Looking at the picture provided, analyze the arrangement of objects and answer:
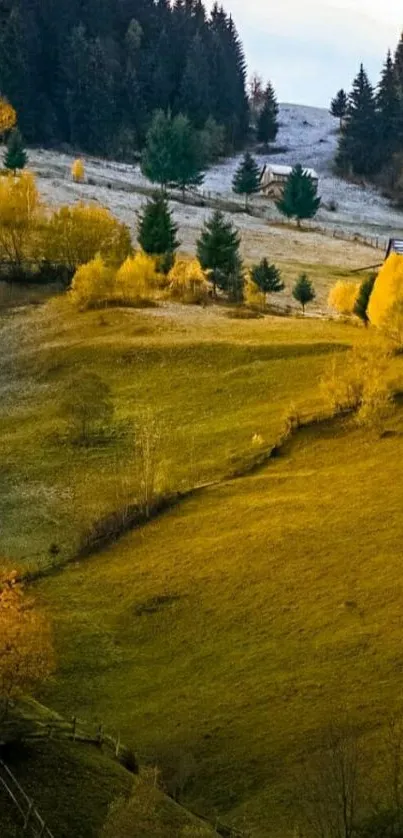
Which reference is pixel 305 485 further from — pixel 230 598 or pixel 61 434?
pixel 61 434

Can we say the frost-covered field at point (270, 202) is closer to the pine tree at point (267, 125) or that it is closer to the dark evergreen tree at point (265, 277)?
the pine tree at point (267, 125)

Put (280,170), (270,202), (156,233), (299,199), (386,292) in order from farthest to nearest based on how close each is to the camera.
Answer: (280,170) < (270,202) < (299,199) < (156,233) < (386,292)

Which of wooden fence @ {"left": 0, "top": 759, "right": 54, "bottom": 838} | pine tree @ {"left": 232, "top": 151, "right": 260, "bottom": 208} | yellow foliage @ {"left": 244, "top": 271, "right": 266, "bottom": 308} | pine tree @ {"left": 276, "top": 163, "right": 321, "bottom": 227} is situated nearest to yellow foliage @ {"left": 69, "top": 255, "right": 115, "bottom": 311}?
yellow foliage @ {"left": 244, "top": 271, "right": 266, "bottom": 308}

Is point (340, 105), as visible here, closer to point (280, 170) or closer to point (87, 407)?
point (280, 170)

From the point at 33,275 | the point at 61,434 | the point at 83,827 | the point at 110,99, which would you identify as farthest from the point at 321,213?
the point at 83,827

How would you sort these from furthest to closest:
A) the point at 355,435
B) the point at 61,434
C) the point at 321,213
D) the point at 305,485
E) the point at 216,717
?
the point at 321,213 → the point at 61,434 → the point at 355,435 → the point at 305,485 → the point at 216,717

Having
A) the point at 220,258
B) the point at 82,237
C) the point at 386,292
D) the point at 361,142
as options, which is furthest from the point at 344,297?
the point at 361,142

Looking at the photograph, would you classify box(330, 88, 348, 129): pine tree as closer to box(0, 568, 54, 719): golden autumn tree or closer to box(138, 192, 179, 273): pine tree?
box(138, 192, 179, 273): pine tree
